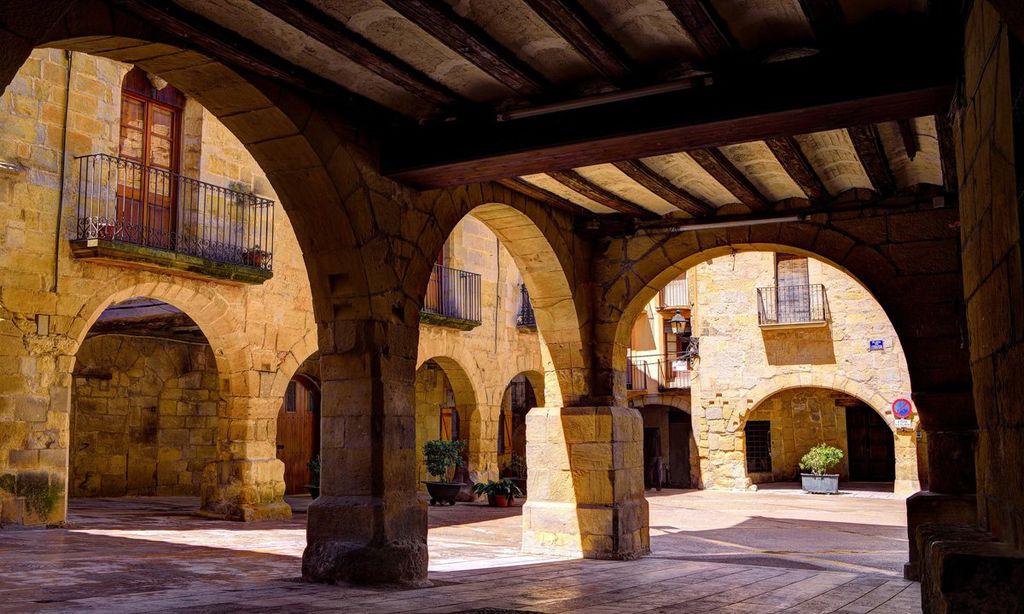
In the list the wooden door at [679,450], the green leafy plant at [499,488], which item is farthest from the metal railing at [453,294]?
the wooden door at [679,450]

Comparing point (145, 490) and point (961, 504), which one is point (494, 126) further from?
point (145, 490)

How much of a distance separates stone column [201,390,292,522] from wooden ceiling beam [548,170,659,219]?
5486 millimetres

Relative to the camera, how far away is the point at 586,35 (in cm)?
390

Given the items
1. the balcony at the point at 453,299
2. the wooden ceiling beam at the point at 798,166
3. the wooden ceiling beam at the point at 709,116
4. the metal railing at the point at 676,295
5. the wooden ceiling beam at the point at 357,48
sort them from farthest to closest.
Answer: the metal railing at the point at 676,295 < the balcony at the point at 453,299 < the wooden ceiling beam at the point at 798,166 < the wooden ceiling beam at the point at 709,116 < the wooden ceiling beam at the point at 357,48

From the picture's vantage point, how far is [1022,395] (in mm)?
2180

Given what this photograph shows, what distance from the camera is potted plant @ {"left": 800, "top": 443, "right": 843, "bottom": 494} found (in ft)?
56.3

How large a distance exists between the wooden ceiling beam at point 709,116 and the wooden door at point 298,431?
1063 centimetres

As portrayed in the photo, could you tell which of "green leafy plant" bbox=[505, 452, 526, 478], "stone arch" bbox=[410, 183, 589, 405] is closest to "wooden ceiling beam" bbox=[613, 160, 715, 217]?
"stone arch" bbox=[410, 183, 589, 405]

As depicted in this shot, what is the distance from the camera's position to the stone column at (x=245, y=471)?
407 inches

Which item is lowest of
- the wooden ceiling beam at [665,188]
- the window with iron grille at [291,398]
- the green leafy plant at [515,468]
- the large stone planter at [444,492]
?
the large stone planter at [444,492]

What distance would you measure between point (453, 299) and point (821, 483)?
799cm

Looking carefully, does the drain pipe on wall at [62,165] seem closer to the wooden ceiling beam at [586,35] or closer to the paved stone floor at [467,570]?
the paved stone floor at [467,570]

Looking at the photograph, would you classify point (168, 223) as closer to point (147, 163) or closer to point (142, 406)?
point (147, 163)

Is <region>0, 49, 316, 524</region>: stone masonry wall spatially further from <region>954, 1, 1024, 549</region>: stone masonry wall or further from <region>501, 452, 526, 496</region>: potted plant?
<region>954, 1, 1024, 549</region>: stone masonry wall
